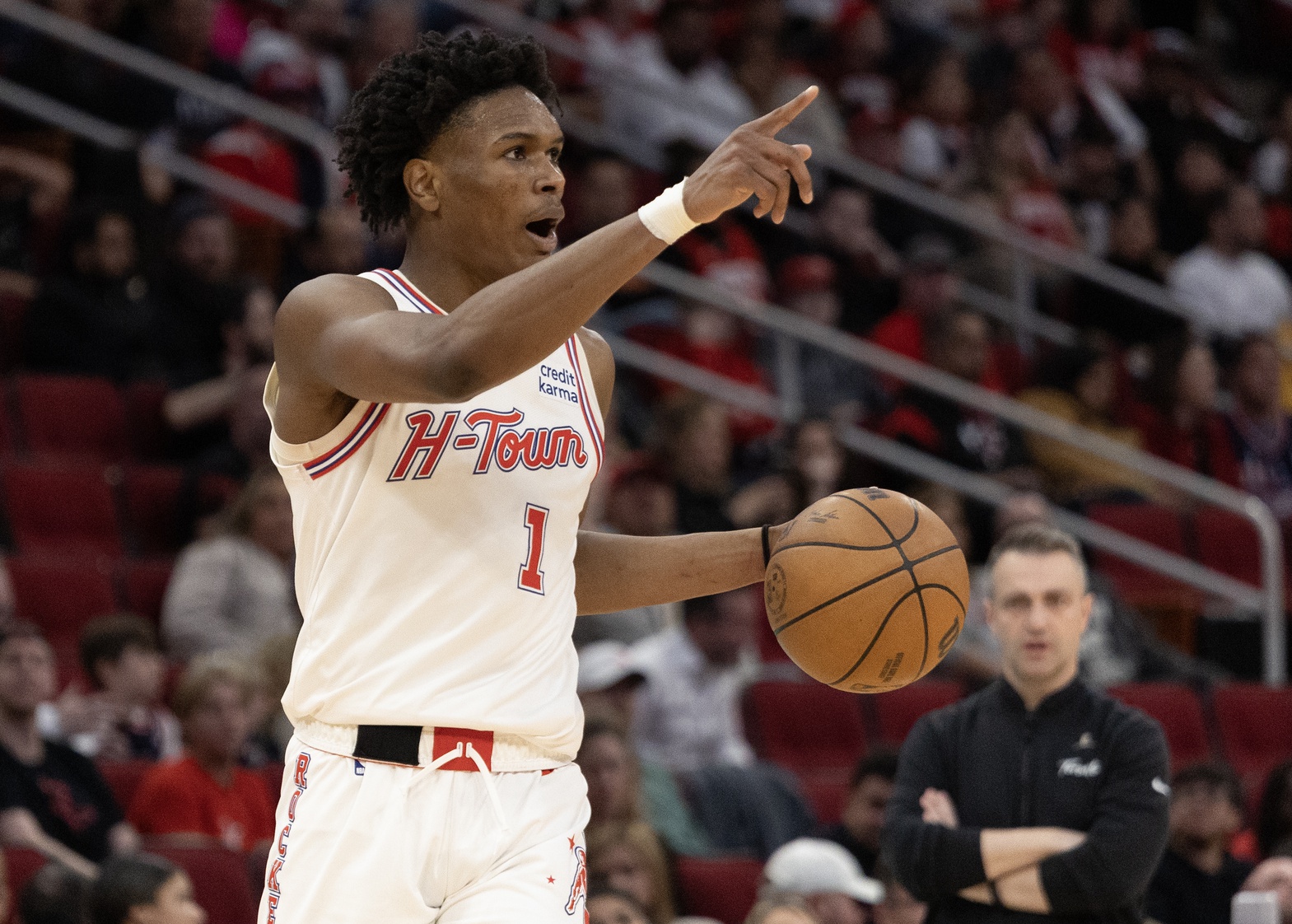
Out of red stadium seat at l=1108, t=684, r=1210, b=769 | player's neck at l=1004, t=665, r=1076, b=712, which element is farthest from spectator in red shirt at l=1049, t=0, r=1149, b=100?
player's neck at l=1004, t=665, r=1076, b=712

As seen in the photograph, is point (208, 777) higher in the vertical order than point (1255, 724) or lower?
lower

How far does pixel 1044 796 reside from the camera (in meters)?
4.89

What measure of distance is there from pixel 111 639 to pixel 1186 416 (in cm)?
689

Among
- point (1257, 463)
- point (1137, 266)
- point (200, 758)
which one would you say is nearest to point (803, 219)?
point (1137, 266)

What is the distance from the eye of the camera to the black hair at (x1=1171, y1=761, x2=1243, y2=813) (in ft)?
21.9

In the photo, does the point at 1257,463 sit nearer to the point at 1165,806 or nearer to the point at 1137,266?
the point at 1137,266

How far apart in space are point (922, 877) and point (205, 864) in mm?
2540

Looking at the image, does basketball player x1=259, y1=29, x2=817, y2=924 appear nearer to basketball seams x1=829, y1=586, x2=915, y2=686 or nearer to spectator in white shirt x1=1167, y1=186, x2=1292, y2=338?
basketball seams x1=829, y1=586, x2=915, y2=686

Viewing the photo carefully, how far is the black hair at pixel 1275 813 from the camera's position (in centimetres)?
681

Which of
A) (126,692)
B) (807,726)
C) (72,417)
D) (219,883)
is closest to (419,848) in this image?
(219,883)

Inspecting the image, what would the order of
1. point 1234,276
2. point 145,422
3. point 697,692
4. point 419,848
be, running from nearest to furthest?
1. point 419,848
2. point 697,692
3. point 145,422
4. point 1234,276

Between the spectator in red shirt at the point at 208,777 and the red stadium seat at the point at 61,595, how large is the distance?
125 cm

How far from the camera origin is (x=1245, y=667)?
31.9ft

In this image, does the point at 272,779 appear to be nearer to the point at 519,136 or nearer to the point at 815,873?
the point at 815,873
